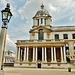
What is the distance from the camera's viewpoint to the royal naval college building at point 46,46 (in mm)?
28984

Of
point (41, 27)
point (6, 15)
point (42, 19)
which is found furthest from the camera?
point (42, 19)

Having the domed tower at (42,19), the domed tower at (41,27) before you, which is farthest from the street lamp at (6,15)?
the domed tower at (42,19)

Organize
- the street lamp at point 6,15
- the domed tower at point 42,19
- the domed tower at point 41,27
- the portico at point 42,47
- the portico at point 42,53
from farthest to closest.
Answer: the domed tower at point 42,19 < the domed tower at point 41,27 < the portico at point 42,53 < the portico at point 42,47 < the street lamp at point 6,15

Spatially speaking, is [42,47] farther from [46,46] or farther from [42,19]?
[42,19]

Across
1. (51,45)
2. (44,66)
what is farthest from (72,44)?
(44,66)

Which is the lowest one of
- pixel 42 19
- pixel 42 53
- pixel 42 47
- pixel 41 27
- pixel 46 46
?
pixel 42 53

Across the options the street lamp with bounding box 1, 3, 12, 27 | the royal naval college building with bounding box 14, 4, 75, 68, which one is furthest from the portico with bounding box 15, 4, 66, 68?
the street lamp with bounding box 1, 3, 12, 27

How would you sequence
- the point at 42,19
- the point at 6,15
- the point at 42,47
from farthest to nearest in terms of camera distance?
1. the point at 42,19
2. the point at 42,47
3. the point at 6,15

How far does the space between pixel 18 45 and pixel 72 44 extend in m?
19.9

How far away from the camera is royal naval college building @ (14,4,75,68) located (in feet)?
95.1

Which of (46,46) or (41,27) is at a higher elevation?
(41,27)

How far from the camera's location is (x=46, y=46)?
3064 centimetres

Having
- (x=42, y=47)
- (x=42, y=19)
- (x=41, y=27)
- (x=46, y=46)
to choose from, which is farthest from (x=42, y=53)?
(x=42, y=19)

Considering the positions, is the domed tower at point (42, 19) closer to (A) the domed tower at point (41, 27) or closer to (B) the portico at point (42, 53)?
(A) the domed tower at point (41, 27)
